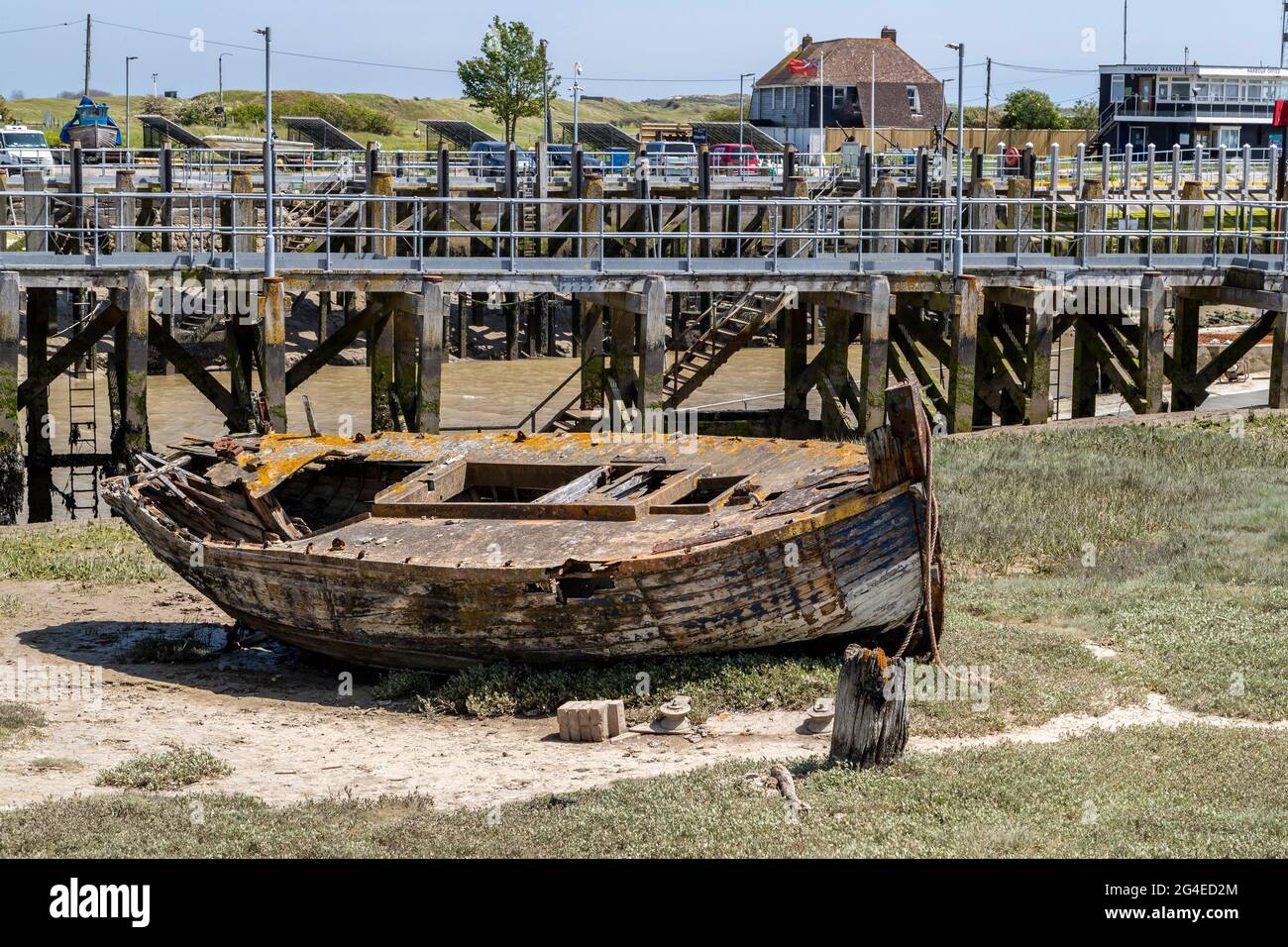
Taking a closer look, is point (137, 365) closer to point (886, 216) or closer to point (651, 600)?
point (651, 600)

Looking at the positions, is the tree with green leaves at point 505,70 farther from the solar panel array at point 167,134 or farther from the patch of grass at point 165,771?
the patch of grass at point 165,771

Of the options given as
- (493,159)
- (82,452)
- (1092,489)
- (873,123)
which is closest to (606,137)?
→ (493,159)

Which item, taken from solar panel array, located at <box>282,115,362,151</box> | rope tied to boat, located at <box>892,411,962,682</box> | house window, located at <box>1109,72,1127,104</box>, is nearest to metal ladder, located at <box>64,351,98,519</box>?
rope tied to boat, located at <box>892,411,962,682</box>

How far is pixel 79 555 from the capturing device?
862 inches

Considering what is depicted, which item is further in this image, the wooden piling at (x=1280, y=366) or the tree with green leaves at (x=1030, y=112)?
the tree with green leaves at (x=1030, y=112)

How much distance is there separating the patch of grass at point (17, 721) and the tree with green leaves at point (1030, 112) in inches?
3379

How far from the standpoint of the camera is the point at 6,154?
48.5 m

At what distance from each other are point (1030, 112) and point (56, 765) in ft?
296

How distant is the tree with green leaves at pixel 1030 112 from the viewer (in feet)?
314

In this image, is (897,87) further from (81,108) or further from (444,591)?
(444,591)

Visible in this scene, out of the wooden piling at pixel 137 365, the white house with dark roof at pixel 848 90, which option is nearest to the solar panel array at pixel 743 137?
the white house with dark roof at pixel 848 90

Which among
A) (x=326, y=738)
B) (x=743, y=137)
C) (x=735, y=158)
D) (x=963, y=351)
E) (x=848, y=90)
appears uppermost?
(x=848, y=90)

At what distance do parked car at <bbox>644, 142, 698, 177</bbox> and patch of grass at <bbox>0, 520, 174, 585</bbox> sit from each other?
25.3 meters
